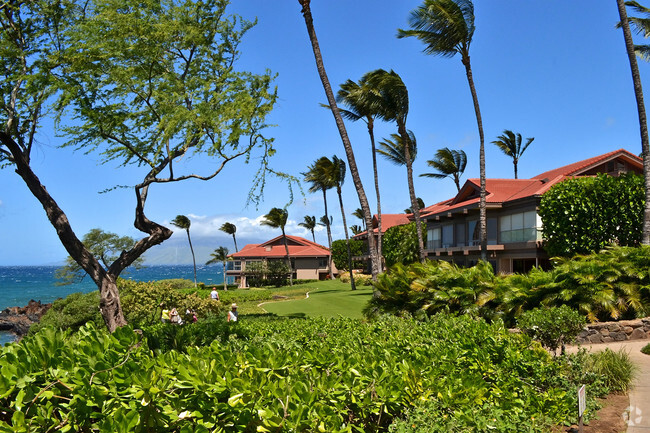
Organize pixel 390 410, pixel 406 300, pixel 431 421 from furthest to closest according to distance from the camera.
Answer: pixel 406 300, pixel 390 410, pixel 431 421

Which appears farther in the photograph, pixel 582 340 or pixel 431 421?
pixel 582 340

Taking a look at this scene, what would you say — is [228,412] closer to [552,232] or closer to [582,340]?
[582,340]

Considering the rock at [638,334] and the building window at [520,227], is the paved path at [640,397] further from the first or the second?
the building window at [520,227]

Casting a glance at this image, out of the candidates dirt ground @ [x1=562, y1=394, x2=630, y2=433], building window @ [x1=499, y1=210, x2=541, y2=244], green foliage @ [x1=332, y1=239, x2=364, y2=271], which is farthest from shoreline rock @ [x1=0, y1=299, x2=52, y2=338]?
green foliage @ [x1=332, y1=239, x2=364, y2=271]

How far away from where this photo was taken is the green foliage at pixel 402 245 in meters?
45.9

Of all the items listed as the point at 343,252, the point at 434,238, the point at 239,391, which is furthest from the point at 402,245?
the point at 239,391

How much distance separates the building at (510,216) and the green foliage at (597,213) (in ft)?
11.5

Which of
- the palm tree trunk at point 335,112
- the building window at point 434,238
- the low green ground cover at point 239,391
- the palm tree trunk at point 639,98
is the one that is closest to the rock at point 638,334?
the palm tree trunk at point 639,98

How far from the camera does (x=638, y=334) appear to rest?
14219mm

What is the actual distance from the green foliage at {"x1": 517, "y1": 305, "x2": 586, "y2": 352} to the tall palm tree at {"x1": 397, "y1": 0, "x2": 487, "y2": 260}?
14.9 meters

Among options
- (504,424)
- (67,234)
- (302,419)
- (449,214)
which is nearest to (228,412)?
(302,419)

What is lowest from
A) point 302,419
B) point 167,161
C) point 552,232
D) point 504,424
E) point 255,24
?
point 504,424

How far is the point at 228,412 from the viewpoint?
3.84 metres

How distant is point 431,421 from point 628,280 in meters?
14.3
